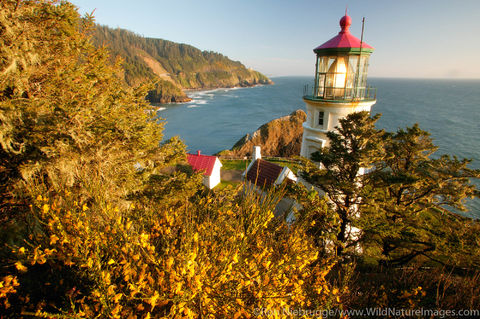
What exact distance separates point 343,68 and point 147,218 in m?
10.4

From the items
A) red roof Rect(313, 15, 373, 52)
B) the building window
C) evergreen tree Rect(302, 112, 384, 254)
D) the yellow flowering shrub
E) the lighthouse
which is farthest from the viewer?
the building window

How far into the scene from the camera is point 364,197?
294 inches

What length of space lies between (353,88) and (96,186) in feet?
35.5

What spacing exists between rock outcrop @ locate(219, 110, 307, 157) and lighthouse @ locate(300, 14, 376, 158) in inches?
944

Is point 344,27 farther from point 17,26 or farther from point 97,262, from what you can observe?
point 97,262

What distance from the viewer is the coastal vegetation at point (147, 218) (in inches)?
108

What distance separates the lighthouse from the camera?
33.0 ft

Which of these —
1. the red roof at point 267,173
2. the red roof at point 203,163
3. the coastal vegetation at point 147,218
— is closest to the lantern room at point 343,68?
the coastal vegetation at point 147,218

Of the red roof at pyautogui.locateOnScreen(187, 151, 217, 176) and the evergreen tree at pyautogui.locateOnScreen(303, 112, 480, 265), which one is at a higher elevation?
the evergreen tree at pyautogui.locateOnScreen(303, 112, 480, 265)

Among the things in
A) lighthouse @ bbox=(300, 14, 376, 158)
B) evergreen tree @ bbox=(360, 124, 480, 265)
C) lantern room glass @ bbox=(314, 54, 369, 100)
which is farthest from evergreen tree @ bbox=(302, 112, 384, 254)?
lantern room glass @ bbox=(314, 54, 369, 100)

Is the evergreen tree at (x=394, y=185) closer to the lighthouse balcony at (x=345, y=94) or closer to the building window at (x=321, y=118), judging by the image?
the building window at (x=321, y=118)

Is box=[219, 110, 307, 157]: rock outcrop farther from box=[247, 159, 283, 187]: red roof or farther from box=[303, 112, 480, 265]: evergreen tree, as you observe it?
box=[303, 112, 480, 265]: evergreen tree

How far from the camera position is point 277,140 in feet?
124

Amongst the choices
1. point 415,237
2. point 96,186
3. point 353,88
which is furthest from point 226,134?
point 96,186
